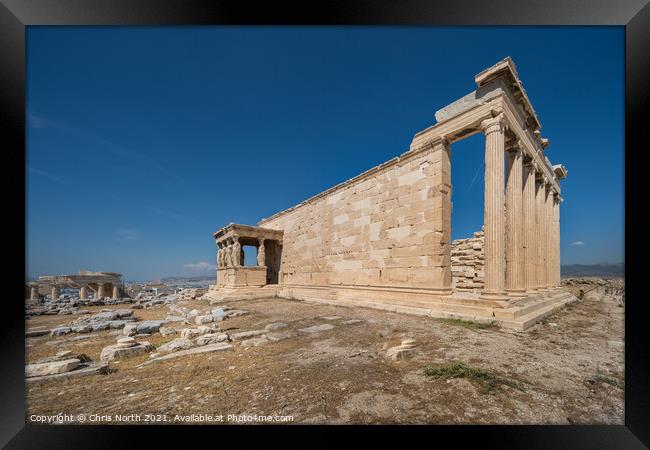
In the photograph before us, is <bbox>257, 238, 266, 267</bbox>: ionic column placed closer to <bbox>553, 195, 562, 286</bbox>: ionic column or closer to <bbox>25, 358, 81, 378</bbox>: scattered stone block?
<bbox>25, 358, 81, 378</bbox>: scattered stone block

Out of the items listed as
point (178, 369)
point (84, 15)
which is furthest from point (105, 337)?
point (84, 15)

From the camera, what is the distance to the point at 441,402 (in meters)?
2.46

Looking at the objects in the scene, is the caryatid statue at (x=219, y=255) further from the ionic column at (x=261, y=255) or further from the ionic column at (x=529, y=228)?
the ionic column at (x=529, y=228)

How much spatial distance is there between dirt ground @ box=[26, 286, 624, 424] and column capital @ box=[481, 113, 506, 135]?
5.44m

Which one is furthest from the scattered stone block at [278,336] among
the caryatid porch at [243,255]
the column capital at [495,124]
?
the caryatid porch at [243,255]

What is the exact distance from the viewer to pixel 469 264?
11.0 m

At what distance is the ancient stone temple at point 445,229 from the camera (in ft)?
23.7

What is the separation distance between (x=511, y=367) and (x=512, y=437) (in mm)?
1469

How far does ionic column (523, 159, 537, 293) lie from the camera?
955cm

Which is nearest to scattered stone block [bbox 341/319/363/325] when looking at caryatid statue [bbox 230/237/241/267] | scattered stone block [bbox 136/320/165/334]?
scattered stone block [bbox 136/320/165/334]

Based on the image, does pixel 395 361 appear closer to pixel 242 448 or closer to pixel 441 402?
pixel 441 402

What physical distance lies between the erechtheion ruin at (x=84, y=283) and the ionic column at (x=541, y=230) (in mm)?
28716

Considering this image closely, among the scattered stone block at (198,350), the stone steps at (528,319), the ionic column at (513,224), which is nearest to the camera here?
the scattered stone block at (198,350)

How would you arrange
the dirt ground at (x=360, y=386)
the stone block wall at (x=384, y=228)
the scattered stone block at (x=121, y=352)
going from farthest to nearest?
the stone block wall at (x=384, y=228), the scattered stone block at (x=121, y=352), the dirt ground at (x=360, y=386)
